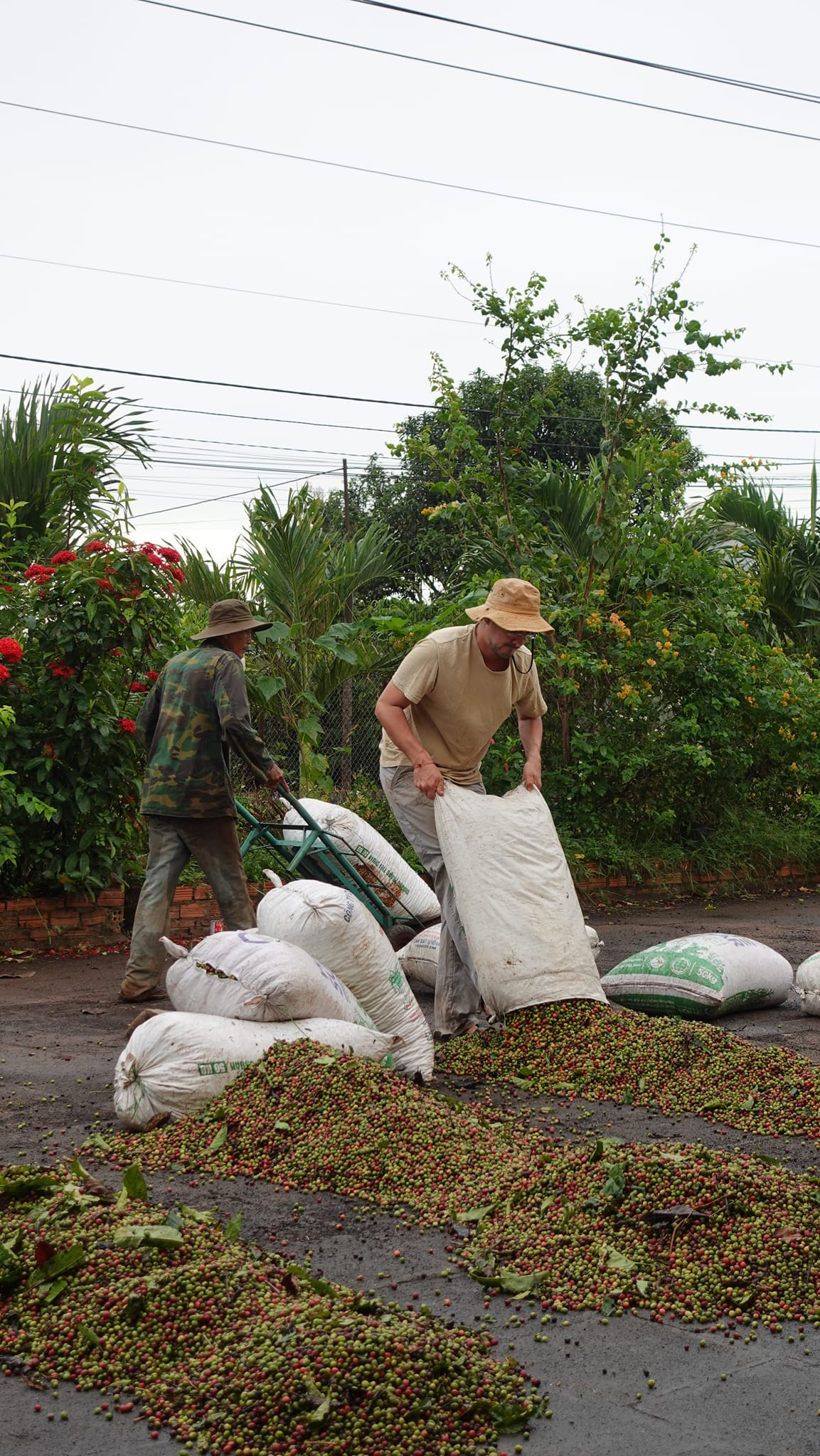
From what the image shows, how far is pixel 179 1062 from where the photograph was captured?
3.87 metres

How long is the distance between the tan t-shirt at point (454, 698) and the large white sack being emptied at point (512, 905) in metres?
0.21

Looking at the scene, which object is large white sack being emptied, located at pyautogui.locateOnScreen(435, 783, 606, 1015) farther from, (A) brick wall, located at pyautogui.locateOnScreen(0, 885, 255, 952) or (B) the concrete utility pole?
(B) the concrete utility pole

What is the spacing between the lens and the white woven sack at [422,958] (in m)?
6.05

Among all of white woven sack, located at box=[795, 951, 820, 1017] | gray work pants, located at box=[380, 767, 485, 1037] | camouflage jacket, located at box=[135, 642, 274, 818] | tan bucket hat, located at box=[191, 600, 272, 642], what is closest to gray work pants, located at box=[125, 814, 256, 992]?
camouflage jacket, located at box=[135, 642, 274, 818]

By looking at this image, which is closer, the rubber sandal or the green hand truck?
the rubber sandal

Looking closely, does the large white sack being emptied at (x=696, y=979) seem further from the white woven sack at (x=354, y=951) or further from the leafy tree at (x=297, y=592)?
the leafy tree at (x=297, y=592)

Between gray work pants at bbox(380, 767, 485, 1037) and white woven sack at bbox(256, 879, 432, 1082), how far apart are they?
421mm

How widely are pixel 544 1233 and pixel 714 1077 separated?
151 cm

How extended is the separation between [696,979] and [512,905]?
1039 millimetres

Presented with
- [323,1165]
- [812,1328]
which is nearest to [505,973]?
[323,1165]

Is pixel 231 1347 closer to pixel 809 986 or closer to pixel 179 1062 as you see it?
pixel 179 1062

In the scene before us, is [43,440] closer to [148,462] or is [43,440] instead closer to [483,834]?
[148,462]

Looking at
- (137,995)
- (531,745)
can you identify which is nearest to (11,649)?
(137,995)

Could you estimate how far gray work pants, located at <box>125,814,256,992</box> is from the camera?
228 inches
